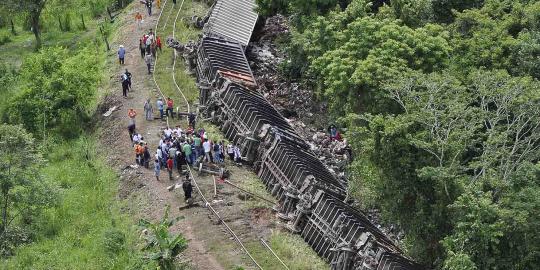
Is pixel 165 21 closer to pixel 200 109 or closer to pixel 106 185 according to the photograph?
pixel 200 109

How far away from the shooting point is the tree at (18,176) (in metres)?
43.5

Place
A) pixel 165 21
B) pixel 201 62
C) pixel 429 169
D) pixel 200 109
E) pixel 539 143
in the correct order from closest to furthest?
pixel 429 169 < pixel 539 143 < pixel 200 109 < pixel 201 62 < pixel 165 21

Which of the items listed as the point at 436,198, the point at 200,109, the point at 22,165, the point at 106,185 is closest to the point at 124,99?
the point at 200,109

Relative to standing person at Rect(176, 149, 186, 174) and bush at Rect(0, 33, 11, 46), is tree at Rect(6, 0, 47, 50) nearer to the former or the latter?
bush at Rect(0, 33, 11, 46)

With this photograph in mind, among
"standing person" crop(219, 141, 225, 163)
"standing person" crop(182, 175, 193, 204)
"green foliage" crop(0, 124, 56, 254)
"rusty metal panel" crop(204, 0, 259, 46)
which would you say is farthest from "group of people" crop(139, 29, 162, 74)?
"standing person" crop(182, 175, 193, 204)

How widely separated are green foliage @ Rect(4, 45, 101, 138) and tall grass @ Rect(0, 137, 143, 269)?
2.74 metres

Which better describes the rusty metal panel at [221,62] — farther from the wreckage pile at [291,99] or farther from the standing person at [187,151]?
the standing person at [187,151]

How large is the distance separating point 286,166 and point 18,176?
12.4 metres

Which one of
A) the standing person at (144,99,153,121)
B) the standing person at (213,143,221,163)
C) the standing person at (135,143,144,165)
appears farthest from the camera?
the standing person at (144,99,153,121)

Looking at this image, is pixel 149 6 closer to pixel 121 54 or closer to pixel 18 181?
pixel 121 54

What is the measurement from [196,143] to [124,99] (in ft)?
32.7

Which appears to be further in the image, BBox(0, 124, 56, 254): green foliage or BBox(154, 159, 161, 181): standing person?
BBox(154, 159, 161, 181): standing person

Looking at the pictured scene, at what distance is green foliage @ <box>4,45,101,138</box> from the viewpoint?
5366 cm

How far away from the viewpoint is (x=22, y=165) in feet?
145
